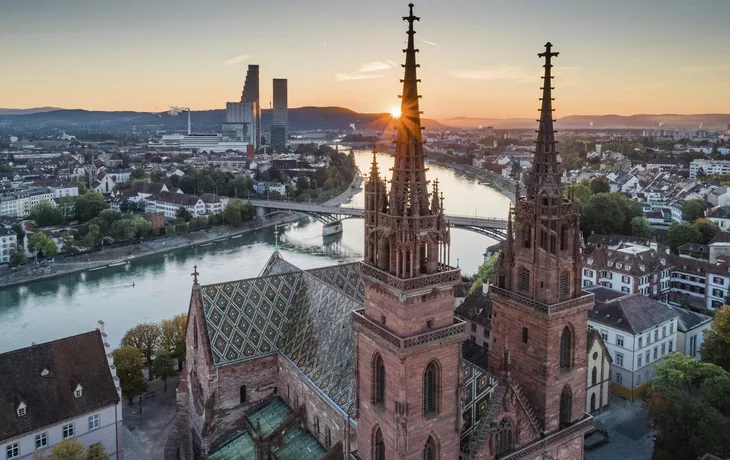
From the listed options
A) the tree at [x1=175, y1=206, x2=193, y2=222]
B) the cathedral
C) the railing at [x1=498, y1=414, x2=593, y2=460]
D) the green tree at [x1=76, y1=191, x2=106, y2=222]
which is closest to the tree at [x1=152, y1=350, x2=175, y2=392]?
the cathedral

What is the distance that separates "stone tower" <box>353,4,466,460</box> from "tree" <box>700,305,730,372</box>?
24.0m

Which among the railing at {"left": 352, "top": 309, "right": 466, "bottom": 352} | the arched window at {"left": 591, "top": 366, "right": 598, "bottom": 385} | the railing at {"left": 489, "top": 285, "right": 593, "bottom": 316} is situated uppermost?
the railing at {"left": 489, "top": 285, "right": 593, "bottom": 316}

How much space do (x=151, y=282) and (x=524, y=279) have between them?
55356 millimetres

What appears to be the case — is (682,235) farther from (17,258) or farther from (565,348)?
(17,258)

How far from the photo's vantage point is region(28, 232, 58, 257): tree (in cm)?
7494

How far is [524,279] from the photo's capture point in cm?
2188

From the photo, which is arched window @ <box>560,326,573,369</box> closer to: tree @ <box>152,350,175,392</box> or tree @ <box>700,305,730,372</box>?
tree @ <box>700,305,730,372</box>

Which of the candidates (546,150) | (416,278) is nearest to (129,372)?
(416,278)

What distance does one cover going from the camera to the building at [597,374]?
34.0 m

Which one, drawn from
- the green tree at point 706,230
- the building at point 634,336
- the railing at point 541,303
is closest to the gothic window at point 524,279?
the railing at point 541,303

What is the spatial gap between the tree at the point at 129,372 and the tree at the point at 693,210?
71.8 m

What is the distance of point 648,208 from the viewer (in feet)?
315

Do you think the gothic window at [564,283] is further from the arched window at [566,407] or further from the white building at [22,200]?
the white building at [22,200]

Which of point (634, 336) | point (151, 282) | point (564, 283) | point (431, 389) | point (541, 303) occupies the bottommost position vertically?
point (151, 282)
